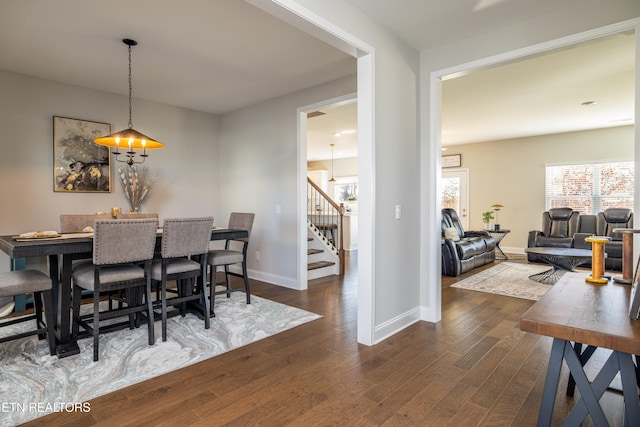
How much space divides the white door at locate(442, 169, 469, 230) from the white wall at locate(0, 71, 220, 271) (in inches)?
233

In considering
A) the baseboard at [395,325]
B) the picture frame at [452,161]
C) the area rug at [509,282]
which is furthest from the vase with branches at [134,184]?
the picture frame at [452,161]

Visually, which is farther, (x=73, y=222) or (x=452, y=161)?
(x=452, y=161)

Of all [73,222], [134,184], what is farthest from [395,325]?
[134,184]

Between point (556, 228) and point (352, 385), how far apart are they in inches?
253

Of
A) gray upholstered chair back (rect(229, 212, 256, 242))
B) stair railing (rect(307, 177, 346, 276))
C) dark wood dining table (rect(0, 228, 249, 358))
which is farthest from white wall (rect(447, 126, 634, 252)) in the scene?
dark wood dining table (rect(0, 228, 249, 358))

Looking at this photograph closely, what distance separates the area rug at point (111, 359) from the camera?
6.50 feet

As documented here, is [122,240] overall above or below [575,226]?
above

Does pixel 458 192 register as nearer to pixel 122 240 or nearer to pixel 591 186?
pixel 591 186

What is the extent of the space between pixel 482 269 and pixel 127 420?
554cm

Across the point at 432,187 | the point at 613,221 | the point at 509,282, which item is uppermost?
the point at 432,187

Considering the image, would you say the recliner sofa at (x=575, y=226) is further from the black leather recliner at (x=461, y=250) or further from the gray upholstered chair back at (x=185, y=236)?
the gray upholstered chair back at (x=185, y=236)

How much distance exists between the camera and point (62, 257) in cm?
262

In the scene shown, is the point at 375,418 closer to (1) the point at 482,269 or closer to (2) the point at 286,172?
(2) the point at 286,172

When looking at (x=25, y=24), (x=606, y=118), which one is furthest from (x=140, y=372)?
(x=606, y=118)
